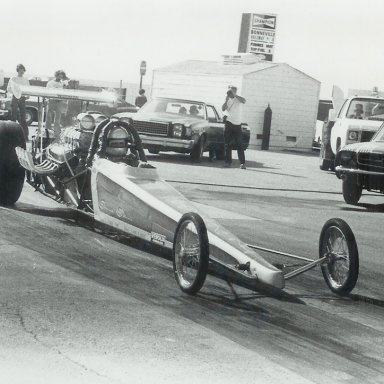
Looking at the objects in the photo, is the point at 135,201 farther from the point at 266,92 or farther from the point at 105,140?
the point at 266,92

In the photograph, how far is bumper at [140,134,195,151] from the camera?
23.3 metres

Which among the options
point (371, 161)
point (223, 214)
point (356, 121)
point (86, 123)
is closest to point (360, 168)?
point (371, 161)

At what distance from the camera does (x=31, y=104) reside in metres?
38.3

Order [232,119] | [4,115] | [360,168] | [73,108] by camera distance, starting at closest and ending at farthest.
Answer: [73,108], [360,168], [232,119], [4,115]

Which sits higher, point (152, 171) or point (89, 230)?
point (152, 171)

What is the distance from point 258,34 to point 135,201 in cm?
4299

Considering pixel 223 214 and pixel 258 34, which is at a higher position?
pixel 258 34

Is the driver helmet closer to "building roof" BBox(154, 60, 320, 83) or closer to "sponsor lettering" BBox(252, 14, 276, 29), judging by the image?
"building roof" BBox(154, 60, 320, 83)

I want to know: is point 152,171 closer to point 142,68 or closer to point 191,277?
point 191,277

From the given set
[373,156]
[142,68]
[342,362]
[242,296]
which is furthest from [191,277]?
[142,68]

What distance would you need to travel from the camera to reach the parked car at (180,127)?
23.4 meters

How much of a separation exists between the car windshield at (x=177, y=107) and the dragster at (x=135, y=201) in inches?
466

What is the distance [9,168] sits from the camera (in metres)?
12.1

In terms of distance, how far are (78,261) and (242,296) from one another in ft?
5.54
